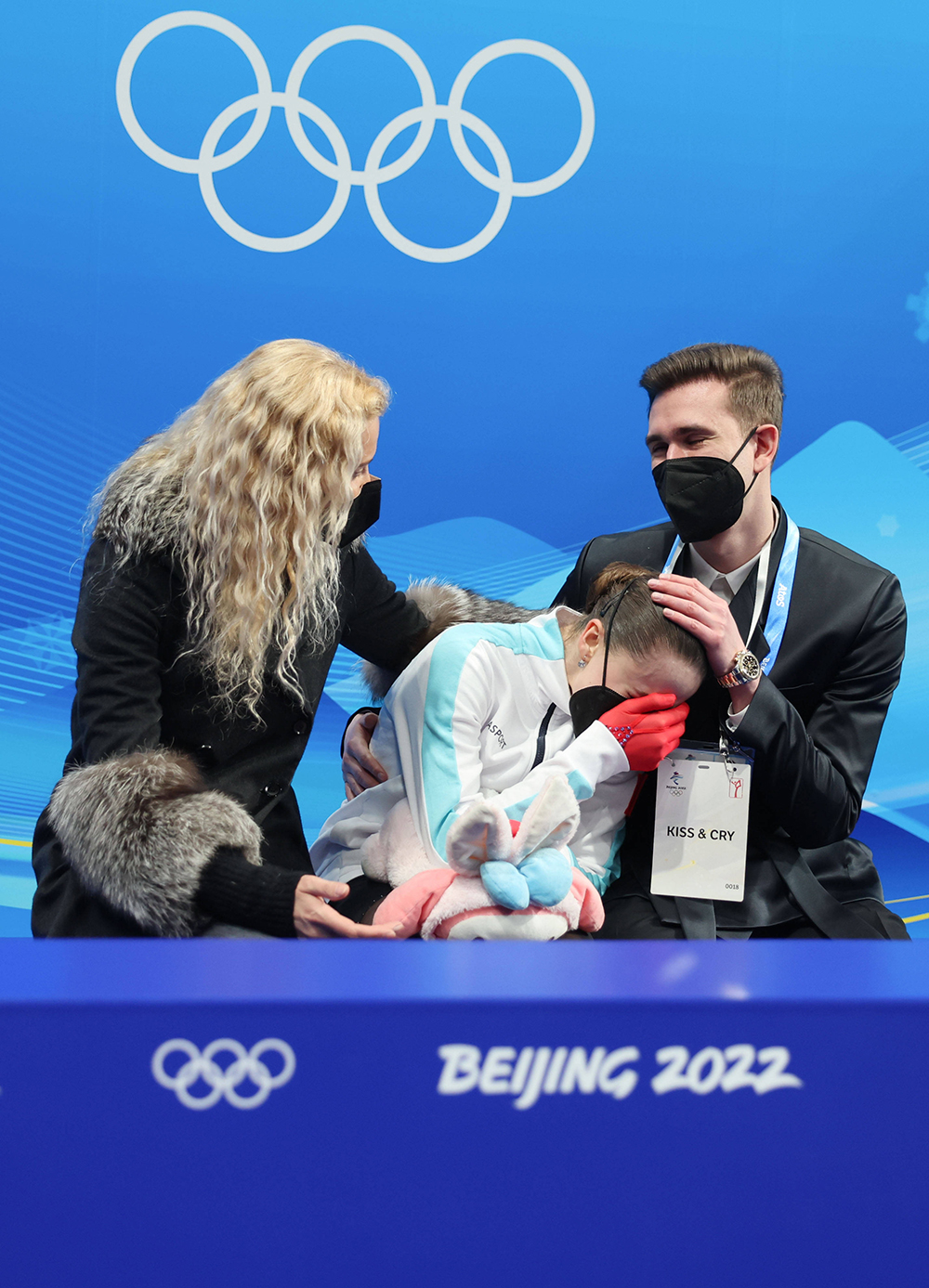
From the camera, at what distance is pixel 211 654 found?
72.2 inches

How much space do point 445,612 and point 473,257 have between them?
1.45 meters

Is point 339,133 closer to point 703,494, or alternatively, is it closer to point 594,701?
point 703,494

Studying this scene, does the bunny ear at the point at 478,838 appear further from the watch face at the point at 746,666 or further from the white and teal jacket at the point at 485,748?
the watch face at the point at 746,666

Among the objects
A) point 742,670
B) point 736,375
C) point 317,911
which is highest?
point 736,375

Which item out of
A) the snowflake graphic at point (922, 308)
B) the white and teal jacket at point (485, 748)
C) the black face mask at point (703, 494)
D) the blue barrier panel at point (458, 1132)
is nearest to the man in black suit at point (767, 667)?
the black face mask at point (703, 494)

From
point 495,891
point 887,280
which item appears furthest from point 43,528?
point 887,280

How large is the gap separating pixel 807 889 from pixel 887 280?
216cm

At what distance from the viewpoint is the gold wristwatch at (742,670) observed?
6.35 ft

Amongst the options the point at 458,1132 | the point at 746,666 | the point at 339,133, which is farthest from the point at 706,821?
the point at 339,133

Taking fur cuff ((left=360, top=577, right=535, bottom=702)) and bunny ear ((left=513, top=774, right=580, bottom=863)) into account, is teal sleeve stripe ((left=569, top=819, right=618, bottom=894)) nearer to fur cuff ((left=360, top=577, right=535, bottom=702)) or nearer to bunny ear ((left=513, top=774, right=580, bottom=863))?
bunny ear ((left=513, top=774, right=580, bottom=863))

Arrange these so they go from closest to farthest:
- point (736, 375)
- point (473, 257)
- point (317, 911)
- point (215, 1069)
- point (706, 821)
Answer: point (215, 1069), point (317, 911), point (706, 821), point (736, 375), point (473, 257)

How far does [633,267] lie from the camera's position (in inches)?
130

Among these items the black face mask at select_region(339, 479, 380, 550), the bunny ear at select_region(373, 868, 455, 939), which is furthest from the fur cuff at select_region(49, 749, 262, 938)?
the black face mask at select_region(339, 479, 380, 550)

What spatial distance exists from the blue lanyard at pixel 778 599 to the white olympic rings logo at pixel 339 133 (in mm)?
1614
